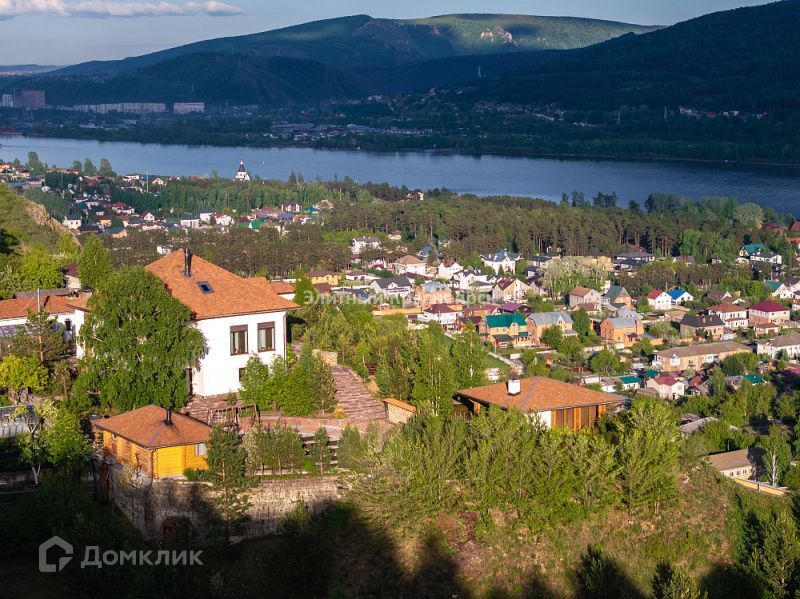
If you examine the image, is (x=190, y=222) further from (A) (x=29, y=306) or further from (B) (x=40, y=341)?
(B) (x=40, y=341)

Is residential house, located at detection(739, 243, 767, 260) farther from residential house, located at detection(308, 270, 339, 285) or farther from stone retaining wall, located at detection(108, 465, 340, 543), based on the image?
stone retaining wall, located at detection(108, 465, 340, 543)

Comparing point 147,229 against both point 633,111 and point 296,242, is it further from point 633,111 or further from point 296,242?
point 633,111

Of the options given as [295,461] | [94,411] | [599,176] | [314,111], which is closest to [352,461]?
[295,461]

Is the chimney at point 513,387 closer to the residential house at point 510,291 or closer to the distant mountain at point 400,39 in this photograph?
the residential house at point 510,291

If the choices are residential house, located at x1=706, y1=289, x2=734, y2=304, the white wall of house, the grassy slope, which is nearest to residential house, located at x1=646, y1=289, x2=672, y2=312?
residential house, located at x1=706, y1=289, x2=734, y2=304

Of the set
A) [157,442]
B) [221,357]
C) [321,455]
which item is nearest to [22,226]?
[221,357]

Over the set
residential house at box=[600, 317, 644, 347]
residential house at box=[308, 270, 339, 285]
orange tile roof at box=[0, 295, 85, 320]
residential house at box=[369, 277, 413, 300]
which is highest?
orange tile roof at box=[0, 295, 85, 320]

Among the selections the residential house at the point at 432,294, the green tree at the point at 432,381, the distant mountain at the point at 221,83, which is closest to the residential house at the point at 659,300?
the residential house at the point at 432,294
